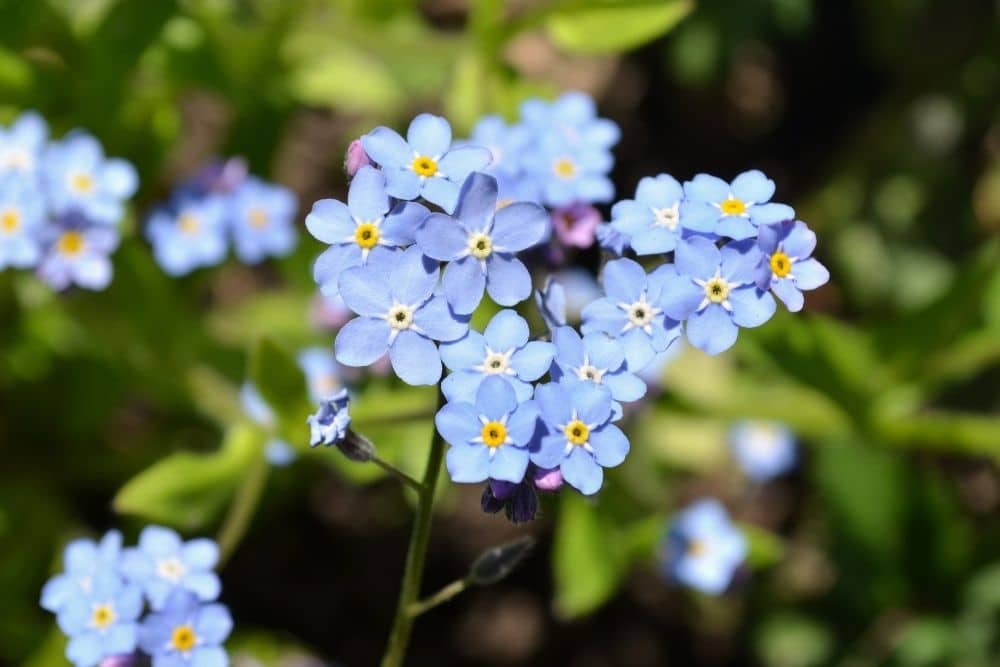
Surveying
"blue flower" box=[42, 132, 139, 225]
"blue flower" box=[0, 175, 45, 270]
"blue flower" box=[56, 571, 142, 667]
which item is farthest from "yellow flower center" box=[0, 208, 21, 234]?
"blue flower" box=[56, 571, 142, 667]

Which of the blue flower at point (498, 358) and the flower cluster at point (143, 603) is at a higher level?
the blue flower at point (498, 358)

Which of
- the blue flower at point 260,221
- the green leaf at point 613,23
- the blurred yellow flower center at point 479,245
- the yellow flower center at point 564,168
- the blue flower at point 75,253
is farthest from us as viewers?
the blue flower at point 260,221

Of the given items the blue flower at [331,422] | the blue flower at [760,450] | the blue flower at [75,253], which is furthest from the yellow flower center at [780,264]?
the blue flower at [760,450]

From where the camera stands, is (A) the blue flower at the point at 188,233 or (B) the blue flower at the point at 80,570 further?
(A) the blue flower at the point at 188,233

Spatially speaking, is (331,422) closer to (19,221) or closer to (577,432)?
(577,432)

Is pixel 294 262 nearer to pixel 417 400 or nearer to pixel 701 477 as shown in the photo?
pixel 417 400

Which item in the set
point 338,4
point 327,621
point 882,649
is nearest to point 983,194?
point 882,649

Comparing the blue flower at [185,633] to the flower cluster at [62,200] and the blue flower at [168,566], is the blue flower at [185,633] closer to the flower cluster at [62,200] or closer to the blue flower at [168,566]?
the blue flower at [168,566]
